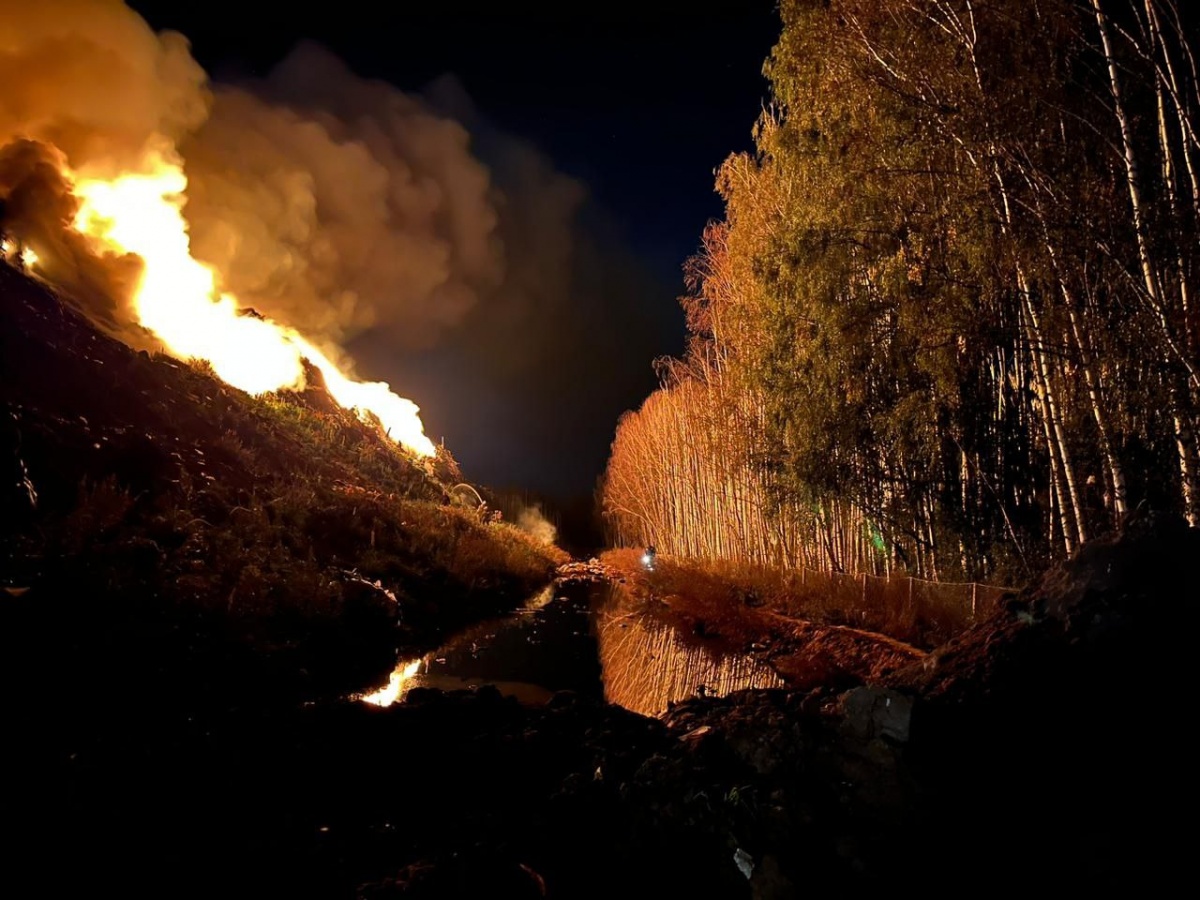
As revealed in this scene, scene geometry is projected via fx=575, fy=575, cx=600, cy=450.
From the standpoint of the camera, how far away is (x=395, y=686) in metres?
7.46

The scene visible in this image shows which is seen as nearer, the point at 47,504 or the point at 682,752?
the point at 682,752

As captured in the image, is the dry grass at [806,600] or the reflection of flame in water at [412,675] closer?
the reflection of flame in water at [412,675]

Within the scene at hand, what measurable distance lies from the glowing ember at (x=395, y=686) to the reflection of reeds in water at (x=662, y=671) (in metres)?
2.68

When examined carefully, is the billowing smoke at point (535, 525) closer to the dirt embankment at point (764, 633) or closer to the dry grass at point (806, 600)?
the dirt embankment at point (764, 633)

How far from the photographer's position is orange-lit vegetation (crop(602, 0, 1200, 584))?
5.11 m

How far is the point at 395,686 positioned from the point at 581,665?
9.43 feet

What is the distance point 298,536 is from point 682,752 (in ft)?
28.8

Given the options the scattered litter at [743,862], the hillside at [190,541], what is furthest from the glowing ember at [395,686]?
the scattered litter at [743,862]

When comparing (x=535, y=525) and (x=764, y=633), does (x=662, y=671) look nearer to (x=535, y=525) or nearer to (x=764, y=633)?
(x=764, y=633)

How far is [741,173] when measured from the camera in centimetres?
1127

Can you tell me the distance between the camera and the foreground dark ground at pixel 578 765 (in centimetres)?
288

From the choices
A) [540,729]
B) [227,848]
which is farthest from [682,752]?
[227,848]

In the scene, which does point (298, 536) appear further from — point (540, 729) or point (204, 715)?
point (540, 729)

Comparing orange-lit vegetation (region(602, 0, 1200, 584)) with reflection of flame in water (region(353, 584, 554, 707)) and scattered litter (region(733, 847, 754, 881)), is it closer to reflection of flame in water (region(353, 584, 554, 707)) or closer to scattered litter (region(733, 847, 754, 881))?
scattered litter (region(733, 847, 754, 881))
